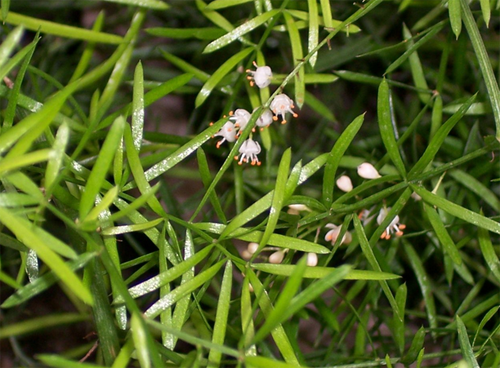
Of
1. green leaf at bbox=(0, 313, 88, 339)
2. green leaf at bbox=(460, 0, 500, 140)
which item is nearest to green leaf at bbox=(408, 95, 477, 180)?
green leaf at bbox=(460, 0, 500, 140)

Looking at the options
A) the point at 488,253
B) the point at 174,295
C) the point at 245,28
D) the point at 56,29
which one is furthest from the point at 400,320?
the point at 56,29

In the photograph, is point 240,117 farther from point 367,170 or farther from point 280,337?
point 280,337

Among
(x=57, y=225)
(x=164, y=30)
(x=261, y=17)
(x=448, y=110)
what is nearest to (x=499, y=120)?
(x=448, y=110)

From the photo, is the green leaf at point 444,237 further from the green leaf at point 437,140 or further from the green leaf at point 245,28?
the green leaf at point 245,28

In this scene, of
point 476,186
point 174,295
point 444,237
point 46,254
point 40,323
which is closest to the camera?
point 46,254

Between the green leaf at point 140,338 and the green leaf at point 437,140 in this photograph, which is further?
the green leaf at point 437,140

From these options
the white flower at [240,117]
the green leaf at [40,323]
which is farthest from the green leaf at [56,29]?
the green leaf at [40,323]
